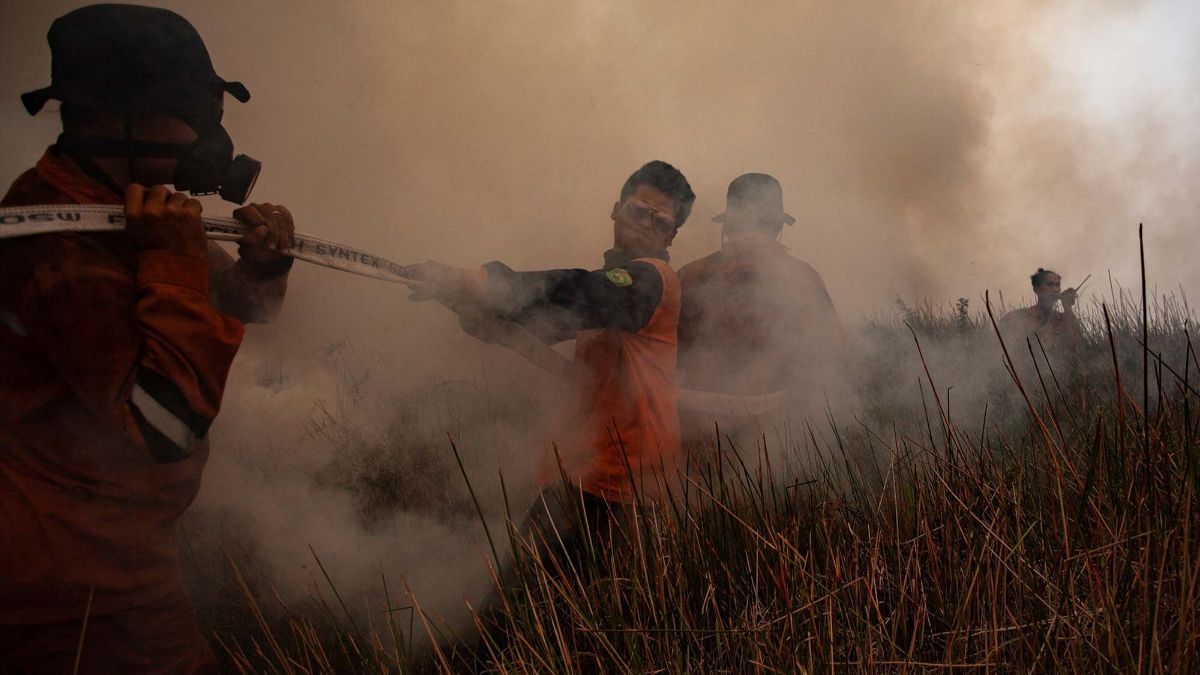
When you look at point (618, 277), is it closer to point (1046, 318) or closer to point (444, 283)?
point (444, 283)

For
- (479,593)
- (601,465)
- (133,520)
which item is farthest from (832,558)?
(133,520)

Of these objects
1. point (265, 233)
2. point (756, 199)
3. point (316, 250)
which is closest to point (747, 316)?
point (756, 199)

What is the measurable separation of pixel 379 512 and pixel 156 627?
4.01 feet

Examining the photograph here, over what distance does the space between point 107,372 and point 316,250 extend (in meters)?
0.46

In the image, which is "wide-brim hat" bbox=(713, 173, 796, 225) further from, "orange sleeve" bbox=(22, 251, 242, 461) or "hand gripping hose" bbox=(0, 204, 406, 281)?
"orange sleeve" bbox=(22, 251, 242, 461)

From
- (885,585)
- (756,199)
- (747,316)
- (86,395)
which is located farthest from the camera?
(756,199)

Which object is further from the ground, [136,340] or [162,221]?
[162,221]

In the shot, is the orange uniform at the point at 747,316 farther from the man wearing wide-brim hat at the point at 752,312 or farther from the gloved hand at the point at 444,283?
the gloved hand at the point at 444,283

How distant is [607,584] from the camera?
1499mm

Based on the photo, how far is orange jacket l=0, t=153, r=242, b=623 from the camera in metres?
1.07

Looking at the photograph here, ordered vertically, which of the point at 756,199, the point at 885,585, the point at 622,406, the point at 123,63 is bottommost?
the point at 885,585

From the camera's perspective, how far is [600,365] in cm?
210

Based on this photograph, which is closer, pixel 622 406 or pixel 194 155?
pixel 194 155

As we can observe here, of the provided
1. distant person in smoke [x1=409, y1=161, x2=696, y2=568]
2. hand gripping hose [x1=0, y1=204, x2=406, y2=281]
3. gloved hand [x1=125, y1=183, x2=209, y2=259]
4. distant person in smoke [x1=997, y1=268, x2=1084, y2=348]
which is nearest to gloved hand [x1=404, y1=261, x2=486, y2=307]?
distant person in smoke [x1=409, y1=161, x2=696, y2=568]
